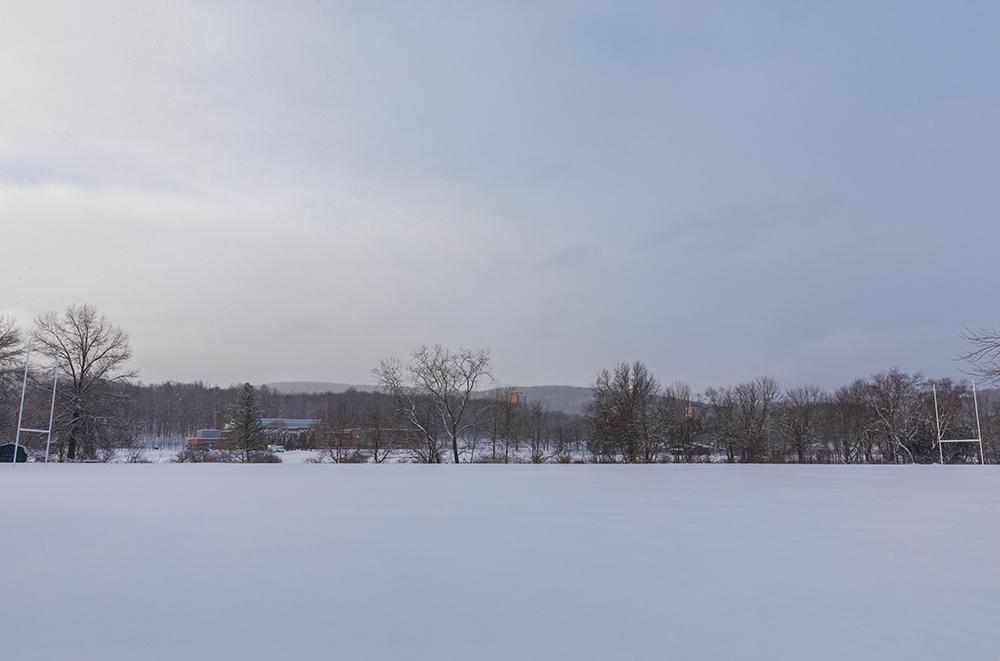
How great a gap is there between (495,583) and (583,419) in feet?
118

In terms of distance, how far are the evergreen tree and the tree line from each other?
0.23 feet

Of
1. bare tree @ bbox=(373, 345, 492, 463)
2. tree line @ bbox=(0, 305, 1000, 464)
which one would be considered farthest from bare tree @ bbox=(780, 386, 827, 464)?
bare tree @ bbox=(373, 345, 492, 463)

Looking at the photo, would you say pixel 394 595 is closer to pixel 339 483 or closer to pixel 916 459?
pixel 339 483

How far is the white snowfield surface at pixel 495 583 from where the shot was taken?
252 centimetres

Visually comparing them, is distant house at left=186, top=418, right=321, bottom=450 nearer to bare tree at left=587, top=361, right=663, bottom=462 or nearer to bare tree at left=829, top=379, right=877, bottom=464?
bare tree at left=587, top=361, right=663, bottom=462

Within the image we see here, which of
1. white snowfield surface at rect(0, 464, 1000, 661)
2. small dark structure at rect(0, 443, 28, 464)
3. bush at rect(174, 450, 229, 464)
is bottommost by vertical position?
bush at rect(174, 450, 229, 464)

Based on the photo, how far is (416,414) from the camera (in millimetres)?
31641

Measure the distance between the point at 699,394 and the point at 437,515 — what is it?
45.1 m

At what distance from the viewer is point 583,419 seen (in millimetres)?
38688

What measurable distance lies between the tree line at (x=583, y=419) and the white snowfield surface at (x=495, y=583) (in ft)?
69.9

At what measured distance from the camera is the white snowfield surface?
2.52 meters

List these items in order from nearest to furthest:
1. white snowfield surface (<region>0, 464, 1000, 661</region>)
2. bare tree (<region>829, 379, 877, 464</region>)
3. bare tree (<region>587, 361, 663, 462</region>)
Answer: white snowfield surface (<region>0, 464, 1000, 661</region>), bare tree (<region>587, 361, 663, 462</region>), bare tree (<region>829, 379, 877, 464</region>)

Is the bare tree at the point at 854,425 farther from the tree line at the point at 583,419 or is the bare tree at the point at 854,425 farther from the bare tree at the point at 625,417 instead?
the bare tree at the point at 625,417

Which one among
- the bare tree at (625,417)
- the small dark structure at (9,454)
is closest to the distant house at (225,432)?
the small dark structure at (9,454)
